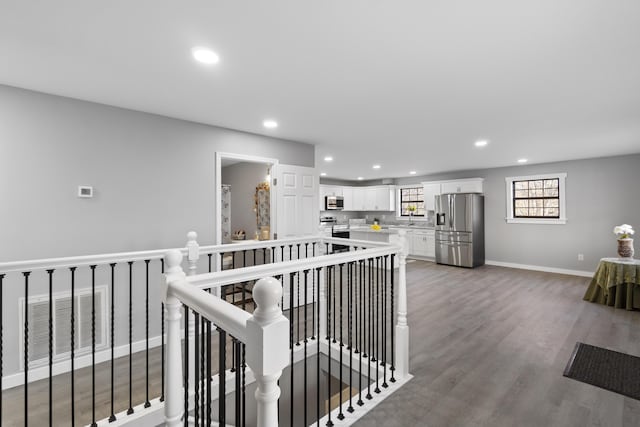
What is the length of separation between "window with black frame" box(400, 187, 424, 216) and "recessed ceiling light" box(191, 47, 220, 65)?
25.8 ft

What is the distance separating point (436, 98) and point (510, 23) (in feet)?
3.72

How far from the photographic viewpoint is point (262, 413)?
82 centimetres

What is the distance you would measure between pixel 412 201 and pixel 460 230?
232cm

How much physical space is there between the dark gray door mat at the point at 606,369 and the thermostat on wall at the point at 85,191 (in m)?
4.50

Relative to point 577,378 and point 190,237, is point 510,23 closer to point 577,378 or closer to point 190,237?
point 190,237

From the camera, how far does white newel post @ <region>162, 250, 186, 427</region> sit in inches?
51.7

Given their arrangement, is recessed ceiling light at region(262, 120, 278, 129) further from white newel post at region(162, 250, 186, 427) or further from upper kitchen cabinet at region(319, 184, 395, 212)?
upper kitchen cabinet at region(319, 184, 395, 212)

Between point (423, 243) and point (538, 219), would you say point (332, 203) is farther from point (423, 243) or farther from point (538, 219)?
point (538, 219)

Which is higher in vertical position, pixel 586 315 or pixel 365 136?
pixel 365 136

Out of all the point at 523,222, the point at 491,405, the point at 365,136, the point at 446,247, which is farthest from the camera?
the point at 446,247

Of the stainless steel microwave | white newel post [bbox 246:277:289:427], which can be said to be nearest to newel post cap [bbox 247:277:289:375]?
white newel post [bbox 246:277:289:427]

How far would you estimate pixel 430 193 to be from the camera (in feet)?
27.3

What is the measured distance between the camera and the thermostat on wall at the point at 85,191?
2.83 metres

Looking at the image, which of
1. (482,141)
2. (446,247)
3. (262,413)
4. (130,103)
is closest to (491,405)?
(262,413)
